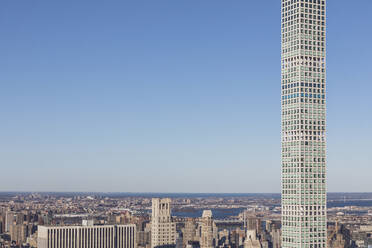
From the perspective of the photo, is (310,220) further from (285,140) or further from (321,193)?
(285,140)

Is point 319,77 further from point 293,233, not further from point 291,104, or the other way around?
point 293,233

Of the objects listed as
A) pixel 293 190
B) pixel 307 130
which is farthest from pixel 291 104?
pixel 293 190

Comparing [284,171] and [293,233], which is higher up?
[284,171]

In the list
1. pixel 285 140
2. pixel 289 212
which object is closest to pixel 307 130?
pixel 285 140

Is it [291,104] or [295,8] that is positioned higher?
[295,8]

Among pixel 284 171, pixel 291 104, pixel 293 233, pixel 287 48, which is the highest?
pixel 287 48
